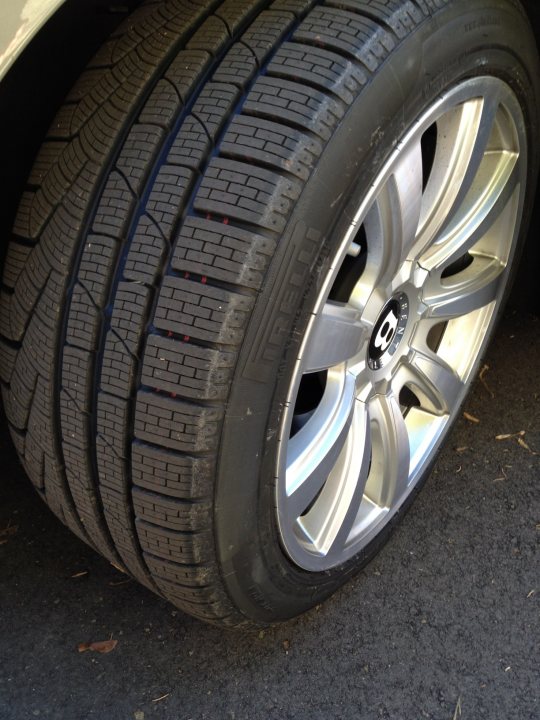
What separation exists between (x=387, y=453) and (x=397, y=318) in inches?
12.4

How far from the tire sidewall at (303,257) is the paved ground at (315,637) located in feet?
0.93

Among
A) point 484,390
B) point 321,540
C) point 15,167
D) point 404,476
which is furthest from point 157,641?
point 484,390

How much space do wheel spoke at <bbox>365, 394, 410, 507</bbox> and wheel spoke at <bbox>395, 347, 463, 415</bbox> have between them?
9 cm

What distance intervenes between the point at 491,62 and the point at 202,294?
737 millimetres

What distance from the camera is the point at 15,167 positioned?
1.35 metres

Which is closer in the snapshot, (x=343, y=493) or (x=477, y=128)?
(x=477, y=128)

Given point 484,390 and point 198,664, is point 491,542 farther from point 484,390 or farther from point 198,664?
point 198,664

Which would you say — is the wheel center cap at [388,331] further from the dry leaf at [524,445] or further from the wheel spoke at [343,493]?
the dry leaf at [524,445]

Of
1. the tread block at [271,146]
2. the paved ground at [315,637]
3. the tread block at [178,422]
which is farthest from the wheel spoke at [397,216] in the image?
the paved ground at [315,637]

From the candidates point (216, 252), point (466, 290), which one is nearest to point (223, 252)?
point (216, 252)

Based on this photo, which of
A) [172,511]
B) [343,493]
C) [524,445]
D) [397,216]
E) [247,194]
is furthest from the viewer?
[524,445]

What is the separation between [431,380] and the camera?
1856 millimetres

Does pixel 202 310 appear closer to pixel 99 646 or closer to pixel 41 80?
pixel 41 80

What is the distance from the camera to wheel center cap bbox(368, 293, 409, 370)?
1.56 meters
